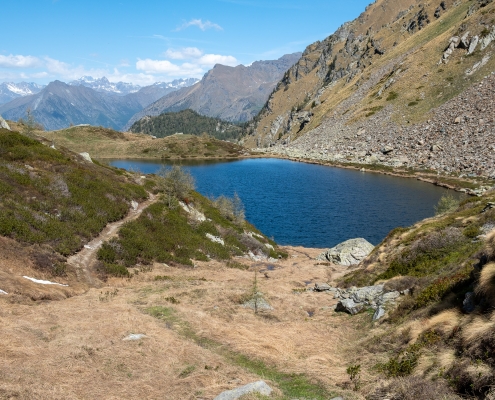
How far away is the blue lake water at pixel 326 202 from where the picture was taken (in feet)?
205

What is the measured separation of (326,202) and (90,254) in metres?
63.7

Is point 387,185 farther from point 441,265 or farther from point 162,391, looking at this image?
point 162,391

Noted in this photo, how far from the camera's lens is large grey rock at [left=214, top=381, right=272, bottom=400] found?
9.57 m

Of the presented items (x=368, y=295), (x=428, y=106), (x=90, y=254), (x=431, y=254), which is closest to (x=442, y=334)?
(x=368, y=295)

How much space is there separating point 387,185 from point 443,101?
5296cm

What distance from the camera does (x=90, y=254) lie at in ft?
89.1

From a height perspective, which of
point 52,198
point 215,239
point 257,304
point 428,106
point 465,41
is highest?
point 465,41

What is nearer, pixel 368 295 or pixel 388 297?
pixel 388 297

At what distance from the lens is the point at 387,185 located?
321 ft

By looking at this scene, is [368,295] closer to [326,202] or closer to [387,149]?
[326,202]

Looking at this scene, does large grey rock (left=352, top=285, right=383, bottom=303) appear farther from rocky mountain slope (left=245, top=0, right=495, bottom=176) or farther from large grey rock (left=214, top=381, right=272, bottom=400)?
rocky mountain slope (left=245, top=0, right=495, bottom=176)

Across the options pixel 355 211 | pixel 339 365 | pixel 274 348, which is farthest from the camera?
pixel 355 211

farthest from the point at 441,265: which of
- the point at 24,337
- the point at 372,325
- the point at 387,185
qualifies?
the point at 387,185

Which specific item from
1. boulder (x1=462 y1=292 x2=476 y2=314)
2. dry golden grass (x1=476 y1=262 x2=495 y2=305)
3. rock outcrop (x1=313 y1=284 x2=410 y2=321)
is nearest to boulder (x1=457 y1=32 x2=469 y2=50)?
rock outcrop (x1=313 y1=284 x2=410 y2=321)
